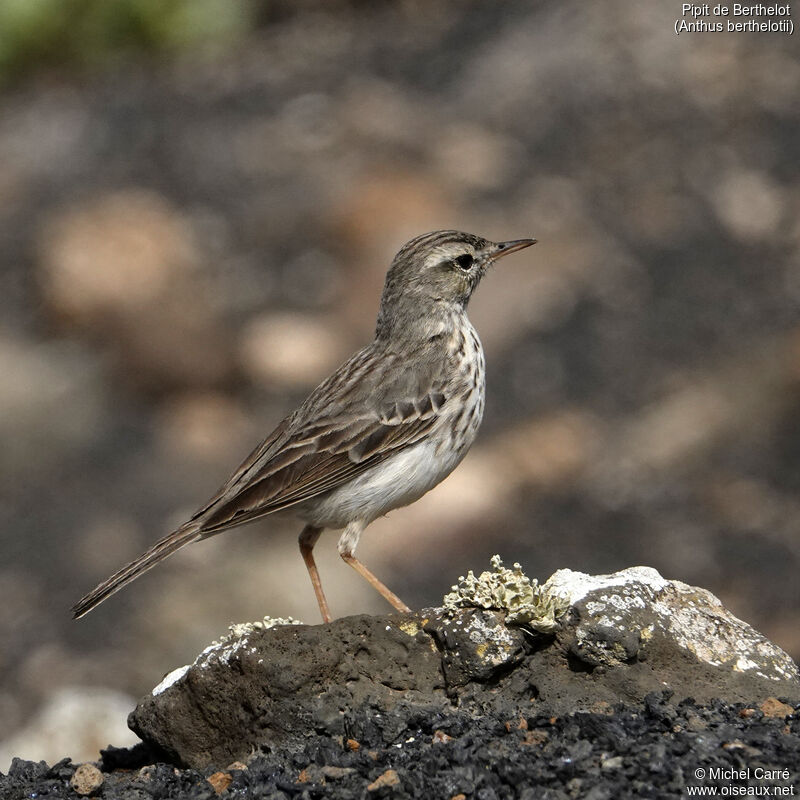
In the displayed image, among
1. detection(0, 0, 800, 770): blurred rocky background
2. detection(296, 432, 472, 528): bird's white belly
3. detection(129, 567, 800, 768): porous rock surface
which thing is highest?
detection(0, 0, 800, 770): blurred rocky background

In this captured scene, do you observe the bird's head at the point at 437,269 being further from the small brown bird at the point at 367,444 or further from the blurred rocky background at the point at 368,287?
the blurred rocky background at the point at 368,287

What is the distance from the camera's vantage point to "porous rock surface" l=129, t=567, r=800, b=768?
518 cm

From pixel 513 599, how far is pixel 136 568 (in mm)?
1798

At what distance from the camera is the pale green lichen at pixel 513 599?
5234 mm

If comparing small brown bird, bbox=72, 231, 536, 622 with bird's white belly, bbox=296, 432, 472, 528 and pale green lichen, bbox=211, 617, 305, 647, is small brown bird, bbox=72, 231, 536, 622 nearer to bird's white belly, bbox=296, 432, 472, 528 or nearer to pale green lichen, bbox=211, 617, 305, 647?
bird's white belly, bbox=296, 432, 472, 528

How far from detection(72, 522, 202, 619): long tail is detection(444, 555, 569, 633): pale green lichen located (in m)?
1.43

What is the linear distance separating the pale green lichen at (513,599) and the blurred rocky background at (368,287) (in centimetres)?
435

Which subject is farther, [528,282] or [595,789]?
[528,282]

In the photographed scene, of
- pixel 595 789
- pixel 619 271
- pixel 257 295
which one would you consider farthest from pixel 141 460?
pixel 595 789

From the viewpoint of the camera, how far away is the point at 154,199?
1367 cm

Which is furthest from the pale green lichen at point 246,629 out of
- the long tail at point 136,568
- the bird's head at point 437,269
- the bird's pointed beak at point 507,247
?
the bird's pointed beak at point 507,247

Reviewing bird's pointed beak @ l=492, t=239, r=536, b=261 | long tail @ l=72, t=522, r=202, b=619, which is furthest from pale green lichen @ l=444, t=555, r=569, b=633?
bird's pointed beak @ l=492, t=239, r=536, b=261

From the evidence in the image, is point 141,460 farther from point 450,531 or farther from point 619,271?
point 619,271

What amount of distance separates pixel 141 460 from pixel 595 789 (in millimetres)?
8259
